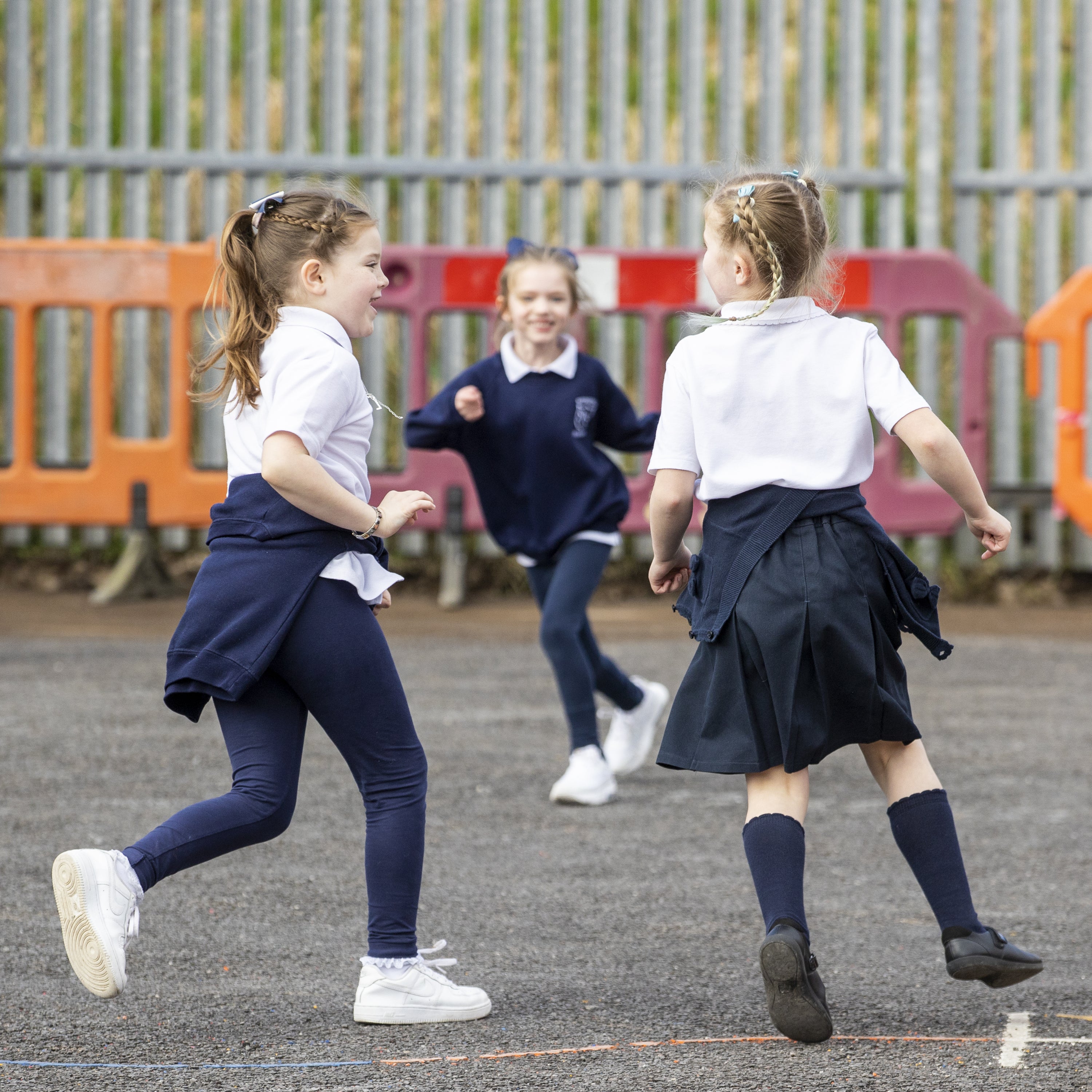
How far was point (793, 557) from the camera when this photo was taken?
10.3 feet

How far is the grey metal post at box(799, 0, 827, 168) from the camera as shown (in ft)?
38.0

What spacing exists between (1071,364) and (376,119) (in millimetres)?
4744

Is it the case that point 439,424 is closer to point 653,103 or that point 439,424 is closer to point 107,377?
point 107,377

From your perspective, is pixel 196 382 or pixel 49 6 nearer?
pixel 196 382

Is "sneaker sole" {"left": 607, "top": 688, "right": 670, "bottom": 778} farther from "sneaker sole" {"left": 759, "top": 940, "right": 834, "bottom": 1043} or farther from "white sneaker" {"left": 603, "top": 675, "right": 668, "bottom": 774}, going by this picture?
"sneaker sole" {"left": 759, "top": 940, "right": 834, "bottom": 1043}

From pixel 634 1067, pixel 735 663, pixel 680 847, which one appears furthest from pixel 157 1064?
pixel 680 847

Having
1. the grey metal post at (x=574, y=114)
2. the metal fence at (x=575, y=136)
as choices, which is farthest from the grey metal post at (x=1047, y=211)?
the grey metal post at (x=574, y=114)

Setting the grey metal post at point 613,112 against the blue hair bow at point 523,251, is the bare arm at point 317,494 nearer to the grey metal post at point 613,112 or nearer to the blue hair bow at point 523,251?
the blue hair bow at point 523,251

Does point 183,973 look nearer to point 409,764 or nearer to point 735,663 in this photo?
point 409,764

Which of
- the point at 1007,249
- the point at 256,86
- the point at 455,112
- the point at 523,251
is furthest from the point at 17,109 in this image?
the point at 523,251

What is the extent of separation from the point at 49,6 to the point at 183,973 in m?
9.67

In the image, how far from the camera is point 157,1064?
2938 mm

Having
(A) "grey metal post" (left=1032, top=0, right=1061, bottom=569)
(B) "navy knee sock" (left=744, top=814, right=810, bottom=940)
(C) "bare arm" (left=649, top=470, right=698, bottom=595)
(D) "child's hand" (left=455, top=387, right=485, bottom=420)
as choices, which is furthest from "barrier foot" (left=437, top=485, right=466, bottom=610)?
(B) "navy knee sock" (left=744, top=814, right=810, bottom=940)

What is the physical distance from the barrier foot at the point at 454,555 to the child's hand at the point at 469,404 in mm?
5083
